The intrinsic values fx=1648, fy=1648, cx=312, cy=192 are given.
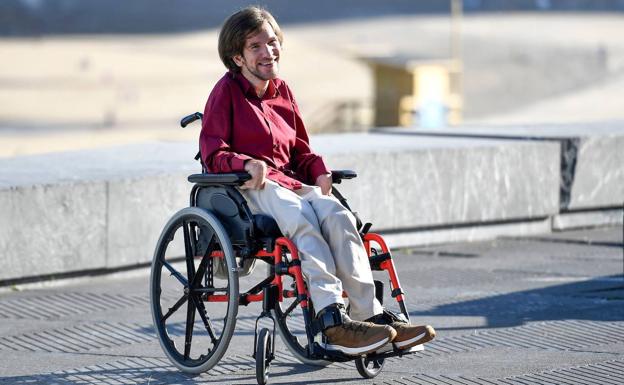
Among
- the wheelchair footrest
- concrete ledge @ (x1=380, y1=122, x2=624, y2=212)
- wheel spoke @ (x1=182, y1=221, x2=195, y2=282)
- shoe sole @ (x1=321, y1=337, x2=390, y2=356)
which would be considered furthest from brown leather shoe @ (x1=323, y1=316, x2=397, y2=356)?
concrete ledge @ (x1=380, y1=122, x2=624, y2=212)

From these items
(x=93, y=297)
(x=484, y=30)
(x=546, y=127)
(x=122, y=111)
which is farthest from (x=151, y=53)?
(x=93, y=297)

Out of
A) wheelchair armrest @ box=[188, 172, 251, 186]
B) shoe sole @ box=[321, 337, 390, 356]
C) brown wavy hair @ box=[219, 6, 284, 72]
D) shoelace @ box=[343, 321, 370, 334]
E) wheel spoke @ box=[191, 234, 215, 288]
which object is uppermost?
brown wavy hair @ box=[219, 6, 284, 72]

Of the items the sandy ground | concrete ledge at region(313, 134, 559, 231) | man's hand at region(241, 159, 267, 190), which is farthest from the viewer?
the sandy ground

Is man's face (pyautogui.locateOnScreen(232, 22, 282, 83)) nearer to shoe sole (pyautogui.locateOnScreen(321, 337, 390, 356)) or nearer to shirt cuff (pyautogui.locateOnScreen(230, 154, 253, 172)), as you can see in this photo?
shirt cuff (pyautogui.locateOnScreen(230, 154, 253, 172))

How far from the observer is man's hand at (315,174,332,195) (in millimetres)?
6645

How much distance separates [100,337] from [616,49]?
147 ft

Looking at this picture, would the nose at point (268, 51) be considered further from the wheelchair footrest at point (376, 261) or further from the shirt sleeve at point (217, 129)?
the wheelchair footrest at point (376, 261)

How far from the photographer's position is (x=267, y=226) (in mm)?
6281

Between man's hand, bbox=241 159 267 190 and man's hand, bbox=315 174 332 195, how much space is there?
1.19 feet

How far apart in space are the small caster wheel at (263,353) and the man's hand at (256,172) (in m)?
0.56

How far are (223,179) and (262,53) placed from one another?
0.55 metres

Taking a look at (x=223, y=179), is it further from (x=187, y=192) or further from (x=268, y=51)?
(x=187, y=192)

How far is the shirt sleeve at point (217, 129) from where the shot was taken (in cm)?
643

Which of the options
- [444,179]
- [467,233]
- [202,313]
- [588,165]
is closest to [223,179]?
[202,313]
